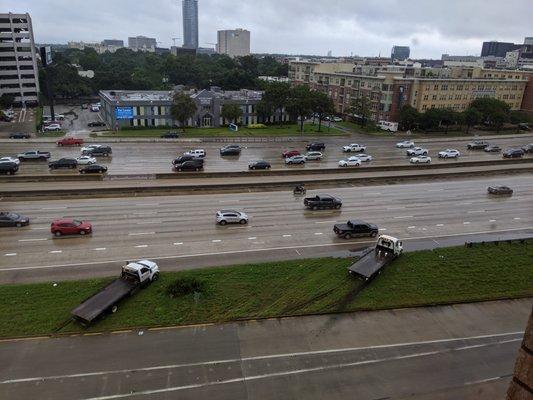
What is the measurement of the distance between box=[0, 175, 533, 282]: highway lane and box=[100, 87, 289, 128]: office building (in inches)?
1950

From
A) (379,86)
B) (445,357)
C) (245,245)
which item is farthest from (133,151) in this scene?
(379,86)

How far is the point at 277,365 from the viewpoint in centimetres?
2141

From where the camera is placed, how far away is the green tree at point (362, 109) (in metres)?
99.9

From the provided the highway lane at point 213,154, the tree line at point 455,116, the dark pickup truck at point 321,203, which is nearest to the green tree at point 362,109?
the tree line at point 455,116

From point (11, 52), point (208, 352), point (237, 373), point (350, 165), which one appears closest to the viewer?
point (237, 373)

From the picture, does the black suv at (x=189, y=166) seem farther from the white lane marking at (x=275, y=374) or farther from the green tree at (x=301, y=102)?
the green tree at (x=301, y=102)

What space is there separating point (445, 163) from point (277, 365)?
57626 millimetres

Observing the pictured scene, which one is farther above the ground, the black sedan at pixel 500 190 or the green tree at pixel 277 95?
the green tree at pixel 277 95

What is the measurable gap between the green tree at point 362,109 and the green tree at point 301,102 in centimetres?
1463

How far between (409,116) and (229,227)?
73.9m

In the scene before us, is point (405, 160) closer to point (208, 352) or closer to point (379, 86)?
point (379, 86)

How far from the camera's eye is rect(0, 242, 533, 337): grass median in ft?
80.6

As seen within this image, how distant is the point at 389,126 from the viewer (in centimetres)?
10050

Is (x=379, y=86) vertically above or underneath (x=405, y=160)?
above
